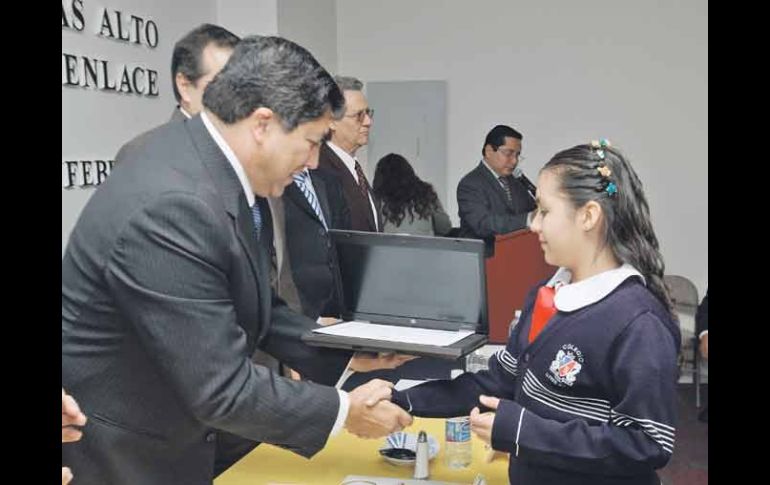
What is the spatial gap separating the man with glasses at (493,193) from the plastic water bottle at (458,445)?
286cm

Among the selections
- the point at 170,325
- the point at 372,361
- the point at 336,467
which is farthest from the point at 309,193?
the point at 170,325

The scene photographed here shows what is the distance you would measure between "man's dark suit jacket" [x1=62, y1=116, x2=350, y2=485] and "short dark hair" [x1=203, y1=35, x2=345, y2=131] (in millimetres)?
78

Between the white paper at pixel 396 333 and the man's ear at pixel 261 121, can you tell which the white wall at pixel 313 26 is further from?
the man's ear at pixel 261 121

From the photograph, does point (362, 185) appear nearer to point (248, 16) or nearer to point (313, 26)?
point (248, 16)

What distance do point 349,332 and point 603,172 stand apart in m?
0.73

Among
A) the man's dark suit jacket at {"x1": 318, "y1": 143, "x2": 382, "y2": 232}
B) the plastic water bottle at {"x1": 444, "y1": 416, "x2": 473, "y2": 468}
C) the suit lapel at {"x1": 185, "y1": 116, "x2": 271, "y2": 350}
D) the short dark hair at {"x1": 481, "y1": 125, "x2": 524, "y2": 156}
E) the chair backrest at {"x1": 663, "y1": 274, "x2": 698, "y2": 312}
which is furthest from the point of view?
the chair backrest at {"x1": 663, "y1": 274, "x2": 698, "y2": 312}

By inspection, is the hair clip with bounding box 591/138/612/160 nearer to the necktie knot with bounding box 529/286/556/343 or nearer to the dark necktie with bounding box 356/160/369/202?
the necktie knot with bounding box 529/286/556/343

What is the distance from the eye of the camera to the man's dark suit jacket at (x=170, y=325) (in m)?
1.38

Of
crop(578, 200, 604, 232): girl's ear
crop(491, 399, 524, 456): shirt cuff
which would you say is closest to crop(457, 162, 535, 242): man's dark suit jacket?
crop(578, 200, 604, 232): girl's ear

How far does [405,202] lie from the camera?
Answer: 16.4 feet

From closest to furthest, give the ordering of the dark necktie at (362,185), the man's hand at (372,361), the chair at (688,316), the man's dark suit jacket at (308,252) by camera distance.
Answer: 1. the man's hand at (372,361)
2. the man's dark suit jacket at (308,252)
3. the dark necktie at (362,185)
4. the chair at (688,316)

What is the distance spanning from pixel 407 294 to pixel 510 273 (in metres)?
2.57

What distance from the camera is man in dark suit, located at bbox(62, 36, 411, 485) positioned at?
54.4 inches

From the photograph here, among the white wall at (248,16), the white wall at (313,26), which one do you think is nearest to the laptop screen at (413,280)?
the white wall at (248,16)
